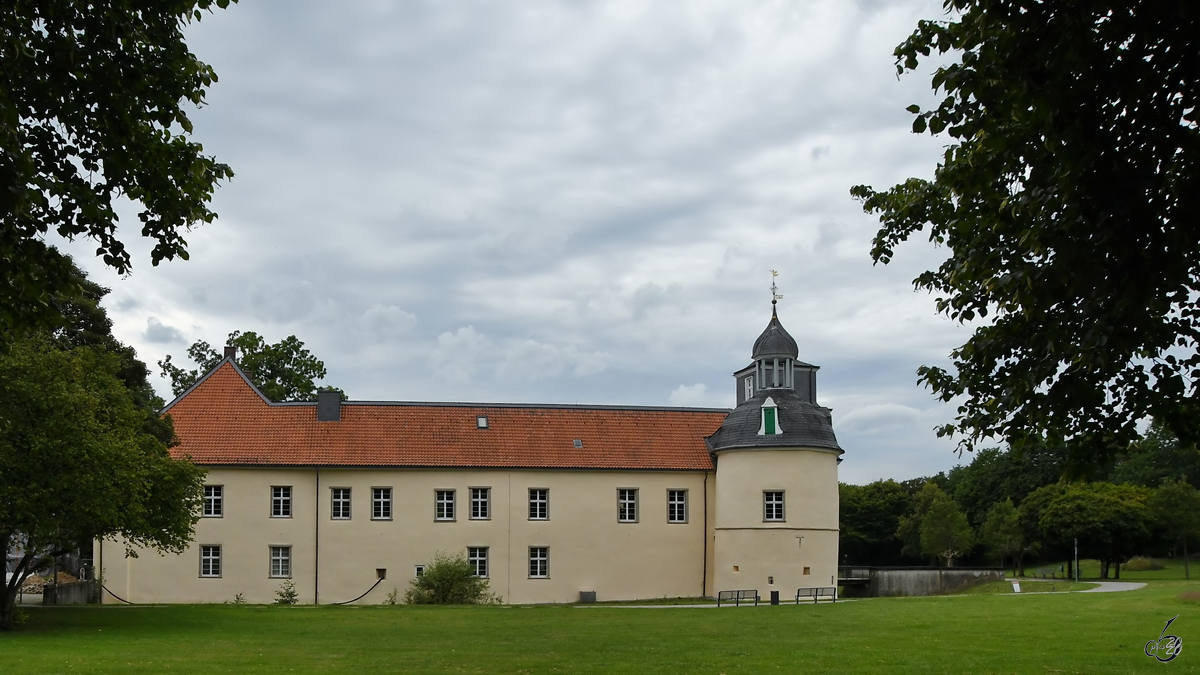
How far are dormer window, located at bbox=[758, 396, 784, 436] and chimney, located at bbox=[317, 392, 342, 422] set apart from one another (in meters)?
14.4

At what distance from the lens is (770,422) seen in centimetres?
3806

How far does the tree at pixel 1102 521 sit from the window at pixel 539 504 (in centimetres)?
2678

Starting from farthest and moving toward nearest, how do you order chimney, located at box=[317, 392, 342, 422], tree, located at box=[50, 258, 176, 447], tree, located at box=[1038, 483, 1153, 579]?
tree, located at box=[1038, 483, 1153, 579] → chimney, located at box=[317, 392, 342, 422] → tree, located at box=[50, 258, 176, 447]

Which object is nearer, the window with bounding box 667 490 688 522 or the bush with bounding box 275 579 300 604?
the bush with bounding box 275 579 300 604

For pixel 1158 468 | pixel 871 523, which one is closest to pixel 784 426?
pixel 871 523

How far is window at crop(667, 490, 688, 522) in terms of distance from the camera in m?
39.6

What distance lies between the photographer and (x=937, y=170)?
9805 millimetres

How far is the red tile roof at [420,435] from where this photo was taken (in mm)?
37688

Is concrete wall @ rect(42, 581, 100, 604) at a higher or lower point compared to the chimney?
lower

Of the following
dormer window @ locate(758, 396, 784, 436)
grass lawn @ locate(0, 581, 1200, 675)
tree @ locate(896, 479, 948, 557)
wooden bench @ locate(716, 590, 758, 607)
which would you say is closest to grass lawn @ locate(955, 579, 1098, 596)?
wooden bench @ locate(716, 590, 758, 607)

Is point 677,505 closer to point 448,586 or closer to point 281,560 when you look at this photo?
point 448,586

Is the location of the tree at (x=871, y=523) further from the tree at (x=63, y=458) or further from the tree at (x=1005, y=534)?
the tree at (x=63, y=458)

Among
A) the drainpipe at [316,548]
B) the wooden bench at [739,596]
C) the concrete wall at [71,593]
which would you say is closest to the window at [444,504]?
the drainpipe at [316,548]

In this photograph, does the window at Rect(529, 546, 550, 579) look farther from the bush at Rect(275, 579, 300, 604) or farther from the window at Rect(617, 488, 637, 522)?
the bush at Rect(275, 579, 300, 604)
